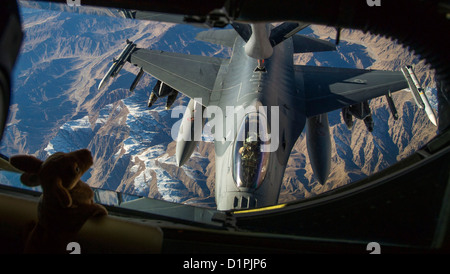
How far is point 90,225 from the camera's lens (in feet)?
5.66

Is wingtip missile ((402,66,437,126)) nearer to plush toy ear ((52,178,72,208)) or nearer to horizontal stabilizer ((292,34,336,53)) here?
horizontal stabilizer ((292,34,336,53))

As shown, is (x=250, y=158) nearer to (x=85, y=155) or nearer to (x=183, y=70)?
(x=85, y=155)

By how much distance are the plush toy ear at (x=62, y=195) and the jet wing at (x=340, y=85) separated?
9.16 meters

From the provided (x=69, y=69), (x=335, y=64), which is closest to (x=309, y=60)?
(x=335, y=64)

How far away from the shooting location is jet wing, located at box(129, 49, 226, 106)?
11422mm

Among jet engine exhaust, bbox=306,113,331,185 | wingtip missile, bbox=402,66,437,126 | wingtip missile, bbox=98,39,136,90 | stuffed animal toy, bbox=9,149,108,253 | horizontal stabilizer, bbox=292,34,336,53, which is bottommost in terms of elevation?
stuffed animal toy, bbox=9,149,108,253

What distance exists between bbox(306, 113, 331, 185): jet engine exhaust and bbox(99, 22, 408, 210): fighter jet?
39 mm

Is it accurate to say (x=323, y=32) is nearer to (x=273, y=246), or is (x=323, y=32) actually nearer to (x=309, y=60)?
(x=309, y=60)

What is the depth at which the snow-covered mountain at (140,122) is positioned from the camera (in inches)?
2793

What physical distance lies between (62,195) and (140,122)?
299 ft

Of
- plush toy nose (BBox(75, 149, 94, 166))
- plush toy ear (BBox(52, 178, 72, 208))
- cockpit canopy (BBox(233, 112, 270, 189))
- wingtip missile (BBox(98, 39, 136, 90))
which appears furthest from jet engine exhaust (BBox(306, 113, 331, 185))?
plush toy ear (BBox(52, 178, 72, 208))

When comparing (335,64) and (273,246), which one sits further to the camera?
(335,64)

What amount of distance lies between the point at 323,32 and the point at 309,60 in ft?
30.8

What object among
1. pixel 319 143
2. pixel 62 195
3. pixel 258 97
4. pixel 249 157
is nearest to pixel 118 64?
pixel 258 97
